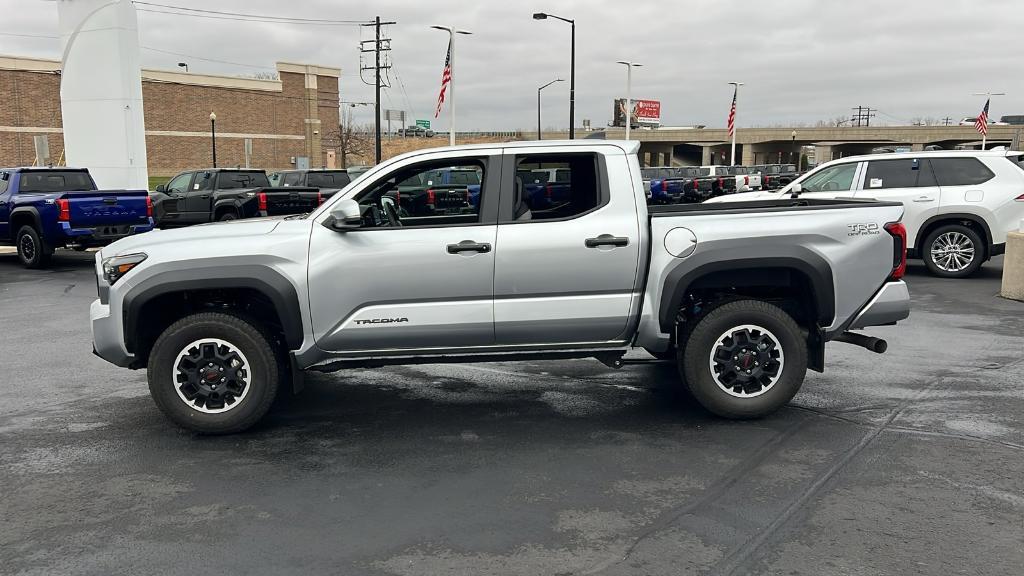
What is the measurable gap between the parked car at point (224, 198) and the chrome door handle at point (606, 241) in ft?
47.6

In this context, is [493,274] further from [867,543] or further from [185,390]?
[867,543]

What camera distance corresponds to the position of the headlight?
558cm

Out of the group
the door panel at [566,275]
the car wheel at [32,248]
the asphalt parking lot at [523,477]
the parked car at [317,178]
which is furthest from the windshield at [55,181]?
the door panel at [566,275]

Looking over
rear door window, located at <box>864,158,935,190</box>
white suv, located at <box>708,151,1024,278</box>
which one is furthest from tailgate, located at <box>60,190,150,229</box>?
rear door window, located at <box>864,158,935,190</box>

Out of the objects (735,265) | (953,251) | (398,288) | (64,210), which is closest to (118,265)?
(398,288)

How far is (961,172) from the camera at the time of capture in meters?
12.9

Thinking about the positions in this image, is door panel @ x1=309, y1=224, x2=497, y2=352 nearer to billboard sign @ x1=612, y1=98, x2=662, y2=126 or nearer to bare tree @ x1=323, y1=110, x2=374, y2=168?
bare tree @ x1=323, y1=110, x2=374, y2=168

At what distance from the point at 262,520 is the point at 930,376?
579 centimetres

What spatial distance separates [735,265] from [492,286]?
1.70m

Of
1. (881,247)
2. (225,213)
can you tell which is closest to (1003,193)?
(881,247)

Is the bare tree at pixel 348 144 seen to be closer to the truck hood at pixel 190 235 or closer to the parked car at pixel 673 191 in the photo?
the parked car at pixel 673 191

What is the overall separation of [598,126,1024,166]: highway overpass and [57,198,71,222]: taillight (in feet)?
232

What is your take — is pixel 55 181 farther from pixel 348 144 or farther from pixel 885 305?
pixel 348 144

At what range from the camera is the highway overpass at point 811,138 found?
293 feet
